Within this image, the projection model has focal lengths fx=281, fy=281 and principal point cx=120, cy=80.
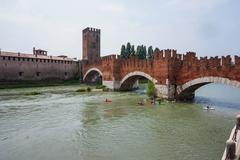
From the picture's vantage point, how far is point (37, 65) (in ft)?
179

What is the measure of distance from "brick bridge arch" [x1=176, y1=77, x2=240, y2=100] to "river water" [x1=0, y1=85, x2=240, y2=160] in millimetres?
2207

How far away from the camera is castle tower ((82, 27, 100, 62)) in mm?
65562

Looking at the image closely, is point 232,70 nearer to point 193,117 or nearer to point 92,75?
point 193,117

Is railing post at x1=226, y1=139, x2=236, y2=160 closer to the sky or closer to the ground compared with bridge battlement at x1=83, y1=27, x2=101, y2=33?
closer to the ground

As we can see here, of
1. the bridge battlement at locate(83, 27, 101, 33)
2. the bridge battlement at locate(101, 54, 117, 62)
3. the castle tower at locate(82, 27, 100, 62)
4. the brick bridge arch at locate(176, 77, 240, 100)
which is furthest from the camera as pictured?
the castle tower at locate(82, 27, 100, 62)

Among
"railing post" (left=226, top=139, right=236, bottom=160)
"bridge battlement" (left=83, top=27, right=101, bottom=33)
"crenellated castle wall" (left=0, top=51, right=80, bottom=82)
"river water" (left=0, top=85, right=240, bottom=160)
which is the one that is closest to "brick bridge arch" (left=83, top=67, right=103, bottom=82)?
"crenellated castle wall" (left=0, top=51, right=80, bottom=82)

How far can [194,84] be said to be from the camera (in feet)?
80.6

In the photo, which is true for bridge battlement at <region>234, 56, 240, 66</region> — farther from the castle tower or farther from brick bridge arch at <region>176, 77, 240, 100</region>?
the castle tower

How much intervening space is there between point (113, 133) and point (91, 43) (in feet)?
175

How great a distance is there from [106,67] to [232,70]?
24.8m

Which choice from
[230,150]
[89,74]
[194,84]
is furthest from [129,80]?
[230,150]

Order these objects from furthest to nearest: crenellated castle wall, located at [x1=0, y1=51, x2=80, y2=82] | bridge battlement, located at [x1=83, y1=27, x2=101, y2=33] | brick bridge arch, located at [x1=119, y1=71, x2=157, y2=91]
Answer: bridge battlement, located at [x1=83, y1=27, x2=101, y2=33] < crenellated castle wall, located at [x1=0, y1=51, x2=80, y2=82] < brick bridge arch, located at [x1=119, y1=71, x2=157, y2=91]

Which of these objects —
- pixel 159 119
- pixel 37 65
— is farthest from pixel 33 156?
pixel 37 65

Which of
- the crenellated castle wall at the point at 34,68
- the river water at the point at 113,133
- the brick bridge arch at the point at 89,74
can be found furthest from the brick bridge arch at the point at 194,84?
the crenellated castle wall at the point at 34,68
